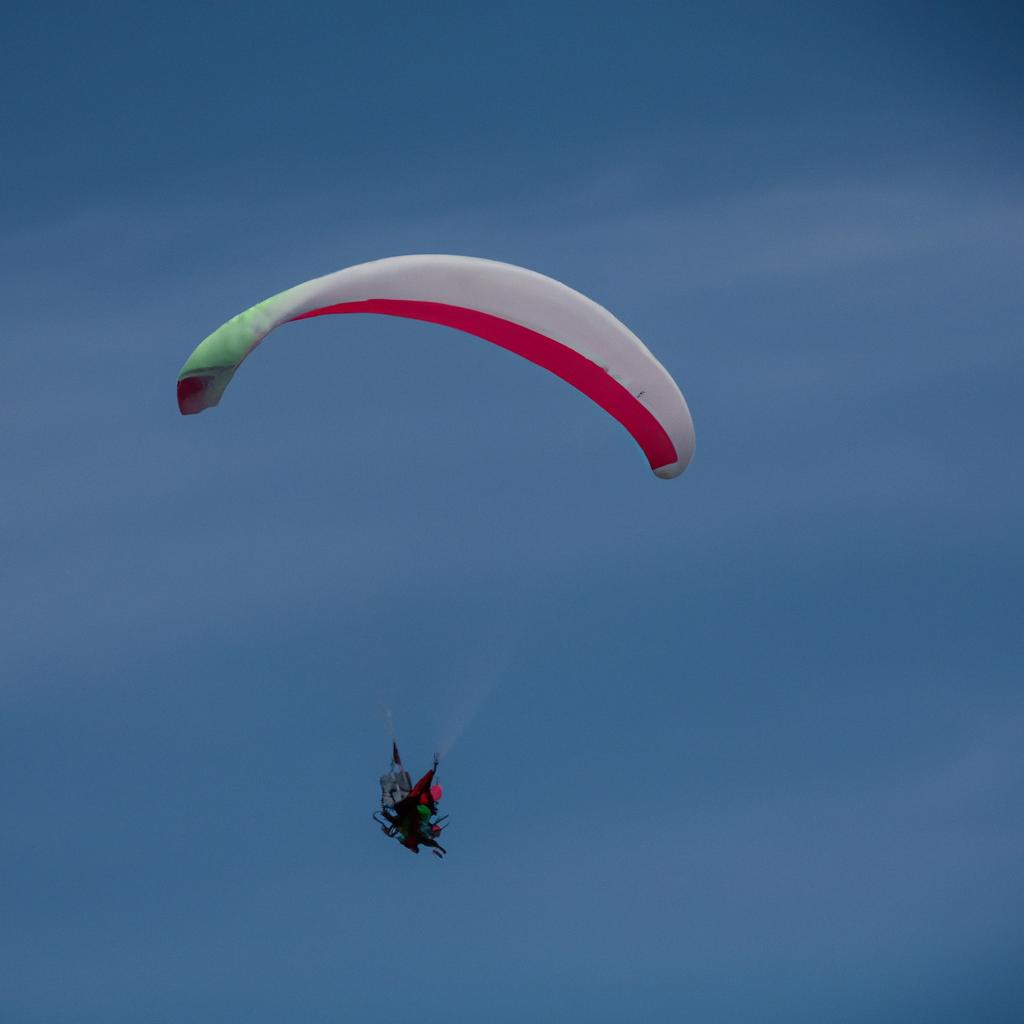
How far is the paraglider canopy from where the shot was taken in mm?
41875

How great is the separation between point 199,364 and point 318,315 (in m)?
3.49

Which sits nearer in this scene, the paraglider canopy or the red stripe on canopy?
the paraglider canopy

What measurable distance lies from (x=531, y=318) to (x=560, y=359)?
1276mm

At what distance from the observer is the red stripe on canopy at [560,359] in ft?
144

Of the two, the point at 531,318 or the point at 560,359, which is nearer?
the point at 531,318

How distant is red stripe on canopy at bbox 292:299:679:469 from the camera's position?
144ft

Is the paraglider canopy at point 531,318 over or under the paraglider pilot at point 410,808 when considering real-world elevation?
over

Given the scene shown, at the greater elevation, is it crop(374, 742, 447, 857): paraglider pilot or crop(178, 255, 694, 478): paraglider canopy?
crop(178, 255, 694, 478): paraglider canopy

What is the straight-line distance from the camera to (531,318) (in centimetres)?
4431

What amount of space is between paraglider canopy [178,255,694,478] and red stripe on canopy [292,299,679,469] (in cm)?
2

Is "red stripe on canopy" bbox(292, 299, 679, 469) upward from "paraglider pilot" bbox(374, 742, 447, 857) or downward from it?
upward

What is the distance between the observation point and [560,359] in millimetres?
45312

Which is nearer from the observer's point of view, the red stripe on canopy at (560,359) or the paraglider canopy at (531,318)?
the paraglider canopy at (531,318)

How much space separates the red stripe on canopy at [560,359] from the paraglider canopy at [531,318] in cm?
2
